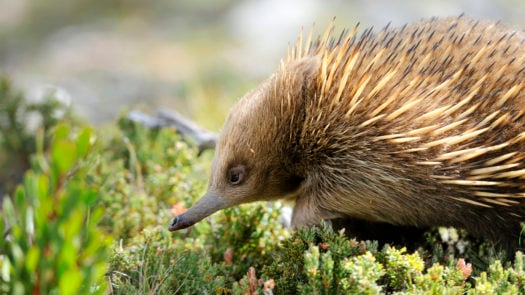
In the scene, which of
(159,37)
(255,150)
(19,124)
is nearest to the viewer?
(255,150)

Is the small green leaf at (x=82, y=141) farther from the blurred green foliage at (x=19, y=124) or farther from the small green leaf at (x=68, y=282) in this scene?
the blurred green foliage at (x=19, y=124)

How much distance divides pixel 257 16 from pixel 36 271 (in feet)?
46.3

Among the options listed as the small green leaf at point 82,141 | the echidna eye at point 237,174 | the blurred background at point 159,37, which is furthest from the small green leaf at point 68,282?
the blurred background at point 159,37

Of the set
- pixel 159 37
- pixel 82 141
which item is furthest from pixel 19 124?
pixel 159 37

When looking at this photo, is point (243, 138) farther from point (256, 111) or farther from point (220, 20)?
point (220, 20)

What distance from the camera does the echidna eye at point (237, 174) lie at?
11.0ft

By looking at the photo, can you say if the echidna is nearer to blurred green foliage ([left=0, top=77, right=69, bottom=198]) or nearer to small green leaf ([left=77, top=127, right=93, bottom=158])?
small green leaf ([left=77, top=127, right=93, bottom=158])

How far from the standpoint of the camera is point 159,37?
16109 mm

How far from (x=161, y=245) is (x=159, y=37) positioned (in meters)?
13.2

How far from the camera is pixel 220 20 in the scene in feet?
53.8

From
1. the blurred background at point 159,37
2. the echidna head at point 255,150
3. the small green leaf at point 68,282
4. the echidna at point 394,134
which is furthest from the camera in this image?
the blurred background at point 159,37

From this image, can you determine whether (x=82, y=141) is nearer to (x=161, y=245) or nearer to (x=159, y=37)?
(x=161, y=245)

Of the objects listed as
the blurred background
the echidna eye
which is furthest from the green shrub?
the blurred background

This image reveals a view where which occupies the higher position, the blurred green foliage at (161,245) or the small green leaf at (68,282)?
the blurred green foliage at (161,245)
